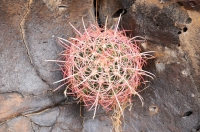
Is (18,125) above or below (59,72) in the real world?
below

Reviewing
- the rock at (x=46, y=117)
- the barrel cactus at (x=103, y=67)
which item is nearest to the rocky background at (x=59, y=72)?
the rock at (x=46, y=117)

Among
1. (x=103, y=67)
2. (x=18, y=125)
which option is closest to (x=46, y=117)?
(x=18, y=125)

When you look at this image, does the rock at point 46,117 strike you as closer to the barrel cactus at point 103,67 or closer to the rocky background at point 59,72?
the rocky background at point 59,72

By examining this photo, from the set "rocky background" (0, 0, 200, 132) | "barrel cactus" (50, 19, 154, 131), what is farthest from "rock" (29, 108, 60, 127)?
"barrel cactus" (50, 19, 154, 131)

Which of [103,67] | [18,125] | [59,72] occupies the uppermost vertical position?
[103,67]

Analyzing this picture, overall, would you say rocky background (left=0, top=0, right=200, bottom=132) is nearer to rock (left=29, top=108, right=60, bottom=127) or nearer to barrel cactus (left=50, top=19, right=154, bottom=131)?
rock (left=29, top=108, right=60, bottom=127)

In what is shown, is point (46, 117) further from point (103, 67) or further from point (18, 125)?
point (103, 67)

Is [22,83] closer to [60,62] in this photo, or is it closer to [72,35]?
[60,62]

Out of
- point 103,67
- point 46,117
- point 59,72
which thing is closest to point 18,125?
point 46,117

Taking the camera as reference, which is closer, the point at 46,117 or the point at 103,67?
the point at 103,67
